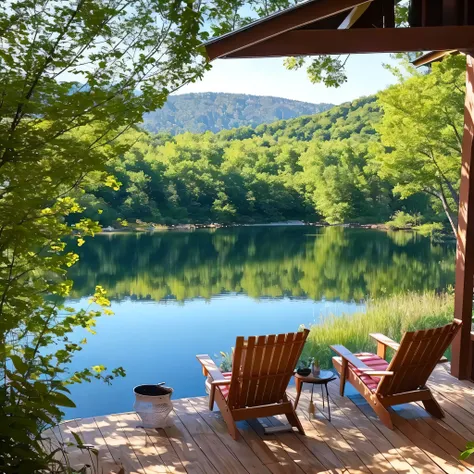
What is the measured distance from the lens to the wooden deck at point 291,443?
12.8ft

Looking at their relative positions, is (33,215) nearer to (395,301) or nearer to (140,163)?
(395,301)

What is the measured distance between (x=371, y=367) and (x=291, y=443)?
41.5 inches

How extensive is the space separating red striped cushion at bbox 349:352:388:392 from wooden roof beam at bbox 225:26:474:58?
2288 millimetres

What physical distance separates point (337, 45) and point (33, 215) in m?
2.89

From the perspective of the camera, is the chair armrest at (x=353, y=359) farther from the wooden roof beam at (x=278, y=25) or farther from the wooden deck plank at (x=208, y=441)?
the wooden roof beam at (x=278, y=25)

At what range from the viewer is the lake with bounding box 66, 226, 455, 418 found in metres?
11.6

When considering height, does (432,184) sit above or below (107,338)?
above

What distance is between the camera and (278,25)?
4230 millimetres

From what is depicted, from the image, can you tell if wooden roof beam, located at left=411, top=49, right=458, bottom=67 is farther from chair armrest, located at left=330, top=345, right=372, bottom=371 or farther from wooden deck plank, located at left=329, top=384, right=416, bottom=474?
wooden deck plank, located at left=329, top=384, right=416, bottom=474

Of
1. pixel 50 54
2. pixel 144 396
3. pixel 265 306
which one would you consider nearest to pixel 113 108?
pixel 50 54

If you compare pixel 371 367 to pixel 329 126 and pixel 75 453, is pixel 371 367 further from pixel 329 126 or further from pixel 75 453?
pixel 329 126

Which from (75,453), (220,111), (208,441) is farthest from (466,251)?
(220,111)

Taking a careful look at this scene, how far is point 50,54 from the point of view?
2.43m

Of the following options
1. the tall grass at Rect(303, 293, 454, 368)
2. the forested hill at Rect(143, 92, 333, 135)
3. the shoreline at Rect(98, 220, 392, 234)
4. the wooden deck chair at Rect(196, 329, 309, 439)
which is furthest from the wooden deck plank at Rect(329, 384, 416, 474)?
the forested hill at Rect(143, 92, 333, 135)
